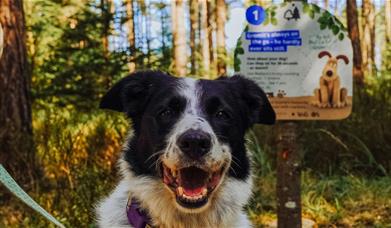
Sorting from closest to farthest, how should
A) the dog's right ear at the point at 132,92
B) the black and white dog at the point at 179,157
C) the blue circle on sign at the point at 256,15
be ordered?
the black and white dog at the point at 179,157
the dog's right ear at the point at 132,92
the blue circle on sign at the point at 256,15

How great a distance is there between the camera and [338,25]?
14.0 ft

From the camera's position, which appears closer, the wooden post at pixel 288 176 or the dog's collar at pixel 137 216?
the dog's collar at pixel 137 216

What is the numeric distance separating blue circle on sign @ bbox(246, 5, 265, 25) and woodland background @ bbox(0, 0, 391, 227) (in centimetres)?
81

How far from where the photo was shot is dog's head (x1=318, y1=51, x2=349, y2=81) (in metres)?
4.27

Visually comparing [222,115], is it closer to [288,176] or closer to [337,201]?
[288,176]

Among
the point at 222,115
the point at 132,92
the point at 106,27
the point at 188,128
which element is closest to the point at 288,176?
the point at 222,115

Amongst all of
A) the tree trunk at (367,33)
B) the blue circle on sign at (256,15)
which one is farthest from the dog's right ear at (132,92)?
the tree trunk at (367,33)

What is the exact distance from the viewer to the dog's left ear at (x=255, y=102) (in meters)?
3.38

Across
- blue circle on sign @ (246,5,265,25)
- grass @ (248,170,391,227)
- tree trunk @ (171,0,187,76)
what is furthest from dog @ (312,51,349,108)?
tree trunk @ (171,0,187,76)

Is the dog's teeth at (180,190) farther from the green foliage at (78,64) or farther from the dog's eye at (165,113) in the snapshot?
the green foliage at (78,64)

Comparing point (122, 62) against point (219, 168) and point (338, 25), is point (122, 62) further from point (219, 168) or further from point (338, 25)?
point (219, 168)

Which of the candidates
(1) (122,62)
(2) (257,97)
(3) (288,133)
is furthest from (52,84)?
(2) (257,97)

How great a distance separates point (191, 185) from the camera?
270cm

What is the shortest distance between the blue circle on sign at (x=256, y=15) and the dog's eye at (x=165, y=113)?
178 cm
